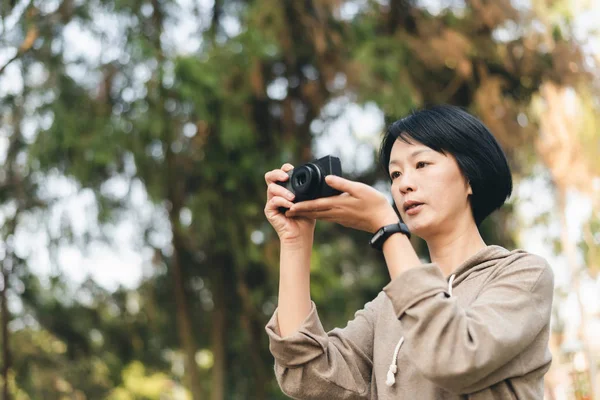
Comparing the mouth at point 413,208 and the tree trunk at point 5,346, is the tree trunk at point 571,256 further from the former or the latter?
the mouth at point 413,208

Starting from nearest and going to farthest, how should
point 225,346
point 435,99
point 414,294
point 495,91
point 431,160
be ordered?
1. point 414,294
2. point 431,160
3. point 495,91
4. point 435,99
5. point 225,346

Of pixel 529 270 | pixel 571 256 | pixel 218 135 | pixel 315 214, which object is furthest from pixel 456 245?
pixel 571 256

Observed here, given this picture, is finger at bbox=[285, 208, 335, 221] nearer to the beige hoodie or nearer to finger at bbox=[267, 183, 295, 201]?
finger at bbox=[267, 183, 295, 201]

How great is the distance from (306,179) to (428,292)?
342 mm

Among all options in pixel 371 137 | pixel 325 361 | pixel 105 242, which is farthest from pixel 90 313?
pixel 325 361

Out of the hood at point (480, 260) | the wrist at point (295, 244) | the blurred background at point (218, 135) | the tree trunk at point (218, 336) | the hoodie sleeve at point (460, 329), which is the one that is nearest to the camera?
the hoodie sleeve at point (460, 329)

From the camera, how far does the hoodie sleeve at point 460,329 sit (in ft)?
4.15

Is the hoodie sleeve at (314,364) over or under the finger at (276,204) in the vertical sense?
under

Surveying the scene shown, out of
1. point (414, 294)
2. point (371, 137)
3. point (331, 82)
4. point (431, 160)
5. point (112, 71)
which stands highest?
point (112, 71)

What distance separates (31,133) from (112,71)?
1.11 meters

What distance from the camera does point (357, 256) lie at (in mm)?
9391

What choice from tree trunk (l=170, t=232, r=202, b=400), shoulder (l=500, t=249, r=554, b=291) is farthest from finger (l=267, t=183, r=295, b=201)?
tree trunk (l=170, t=232, r=202, b=400)

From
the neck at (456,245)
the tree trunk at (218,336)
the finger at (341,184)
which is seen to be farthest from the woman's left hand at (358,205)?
the tree trunk at (218,336)

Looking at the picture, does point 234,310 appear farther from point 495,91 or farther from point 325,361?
point 325,361
